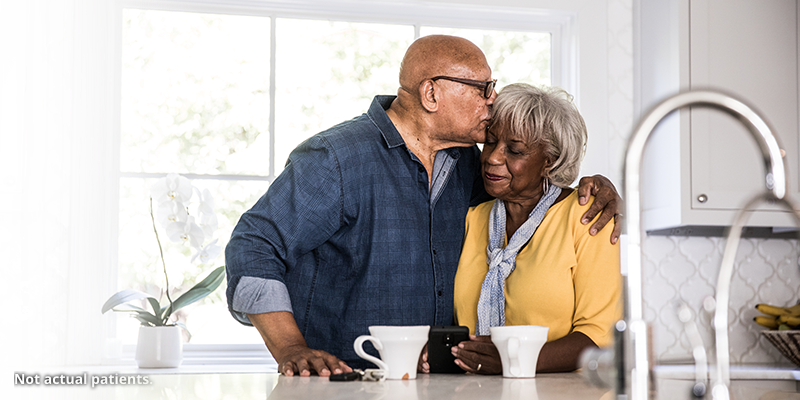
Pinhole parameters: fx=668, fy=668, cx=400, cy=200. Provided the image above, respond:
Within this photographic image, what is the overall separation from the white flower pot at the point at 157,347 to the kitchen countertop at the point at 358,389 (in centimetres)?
90

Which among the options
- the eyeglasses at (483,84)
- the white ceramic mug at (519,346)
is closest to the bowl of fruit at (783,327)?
the eyeglasses at (483,84)

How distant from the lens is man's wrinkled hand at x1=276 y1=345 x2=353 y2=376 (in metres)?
1.18

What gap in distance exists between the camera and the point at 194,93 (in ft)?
8.00

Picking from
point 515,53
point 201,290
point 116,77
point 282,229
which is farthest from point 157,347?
point 515,53

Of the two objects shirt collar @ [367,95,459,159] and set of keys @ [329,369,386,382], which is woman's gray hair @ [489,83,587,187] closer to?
shirt collar @ [367,95,459,159]

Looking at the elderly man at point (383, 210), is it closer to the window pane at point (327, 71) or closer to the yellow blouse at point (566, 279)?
the yellow blouse at point (566, 279)

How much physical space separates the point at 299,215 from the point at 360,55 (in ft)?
3.80

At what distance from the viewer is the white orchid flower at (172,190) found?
2125mm

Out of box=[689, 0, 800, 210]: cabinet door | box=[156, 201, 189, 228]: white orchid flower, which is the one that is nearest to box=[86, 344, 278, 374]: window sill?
box=[156, 201, 189, 228]: white orchid flower

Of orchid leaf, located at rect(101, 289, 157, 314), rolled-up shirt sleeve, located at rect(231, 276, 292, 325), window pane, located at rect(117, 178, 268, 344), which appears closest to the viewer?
rolled-up shirt sleeve, located at rect(231, 276, 292, 325)

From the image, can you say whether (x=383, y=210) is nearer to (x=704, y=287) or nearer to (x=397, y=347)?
(x=397, y=347)

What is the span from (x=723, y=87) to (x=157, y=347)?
2051 millimetres

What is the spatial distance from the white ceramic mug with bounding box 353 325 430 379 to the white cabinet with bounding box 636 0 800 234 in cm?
147

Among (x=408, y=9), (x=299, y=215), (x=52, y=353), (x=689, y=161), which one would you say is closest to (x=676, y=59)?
(x=689, y=161)
